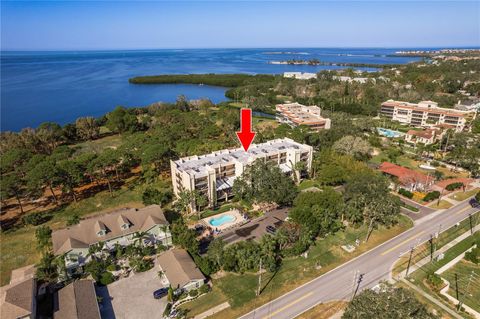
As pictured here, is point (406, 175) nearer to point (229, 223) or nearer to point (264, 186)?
point (264, 186)

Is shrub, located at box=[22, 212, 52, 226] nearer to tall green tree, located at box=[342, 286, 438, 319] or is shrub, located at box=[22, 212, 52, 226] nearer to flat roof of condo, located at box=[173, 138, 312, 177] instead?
flat roof of condo, located at box=[173, 138, 312, 177]

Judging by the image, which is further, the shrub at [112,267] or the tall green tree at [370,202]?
the tall green tree at [370,202]

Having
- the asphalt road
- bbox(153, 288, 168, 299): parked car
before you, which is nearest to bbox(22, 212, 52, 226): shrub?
bbox(153, 288, 168, 299): parked car

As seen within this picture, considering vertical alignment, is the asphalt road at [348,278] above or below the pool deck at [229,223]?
below

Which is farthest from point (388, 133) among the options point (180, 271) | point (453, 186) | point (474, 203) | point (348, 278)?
point (180, 271)

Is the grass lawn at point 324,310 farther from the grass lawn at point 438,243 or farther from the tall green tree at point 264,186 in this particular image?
the tall green tree at point 264,186

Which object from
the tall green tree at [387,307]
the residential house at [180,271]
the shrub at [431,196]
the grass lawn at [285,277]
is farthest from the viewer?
the shrub at [431,196]

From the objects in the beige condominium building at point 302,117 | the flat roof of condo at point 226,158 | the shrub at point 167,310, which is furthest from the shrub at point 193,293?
the beige condominium building at point 302,117

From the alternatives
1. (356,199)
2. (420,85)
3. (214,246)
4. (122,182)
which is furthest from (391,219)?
(420,85)
